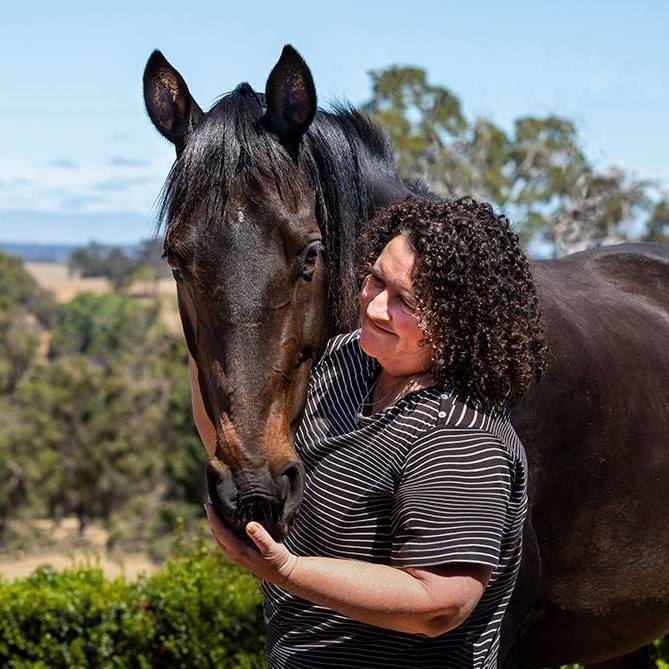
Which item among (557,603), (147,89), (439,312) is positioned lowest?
(557,603)

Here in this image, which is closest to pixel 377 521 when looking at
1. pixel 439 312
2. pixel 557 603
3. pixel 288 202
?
pixel 439 312

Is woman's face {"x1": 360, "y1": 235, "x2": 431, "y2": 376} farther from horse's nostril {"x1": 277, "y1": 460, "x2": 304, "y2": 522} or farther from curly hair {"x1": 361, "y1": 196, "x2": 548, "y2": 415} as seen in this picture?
horse's nostril {"x1": 277, "y1": 460, "x2": 304, "y2": 522}

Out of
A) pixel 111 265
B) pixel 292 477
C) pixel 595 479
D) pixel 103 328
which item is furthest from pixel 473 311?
pixel 111 265

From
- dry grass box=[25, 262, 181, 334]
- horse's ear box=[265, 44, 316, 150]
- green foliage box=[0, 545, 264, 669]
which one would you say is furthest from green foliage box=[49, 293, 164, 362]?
horse's ear box=[265, 44, 316, 150]

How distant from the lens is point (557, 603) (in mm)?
3525

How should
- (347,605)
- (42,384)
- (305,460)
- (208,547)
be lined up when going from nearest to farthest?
1. (347,605)
2. (305,460)
3. (208,547)
4. (42,384)

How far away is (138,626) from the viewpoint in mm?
6016

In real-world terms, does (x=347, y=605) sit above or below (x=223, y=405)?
below

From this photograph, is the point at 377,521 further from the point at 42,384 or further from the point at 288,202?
the point at 42,384

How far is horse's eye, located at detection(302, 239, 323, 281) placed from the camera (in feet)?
8.62

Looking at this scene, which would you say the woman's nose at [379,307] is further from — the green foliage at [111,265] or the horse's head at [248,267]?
the green foliage at [111,265]

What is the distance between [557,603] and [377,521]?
158 centimetres

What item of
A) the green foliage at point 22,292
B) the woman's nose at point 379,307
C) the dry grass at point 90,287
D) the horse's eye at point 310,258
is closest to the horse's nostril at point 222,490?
the woman's nose at point 379,307

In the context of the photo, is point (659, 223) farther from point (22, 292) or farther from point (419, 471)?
point (22, 292)
